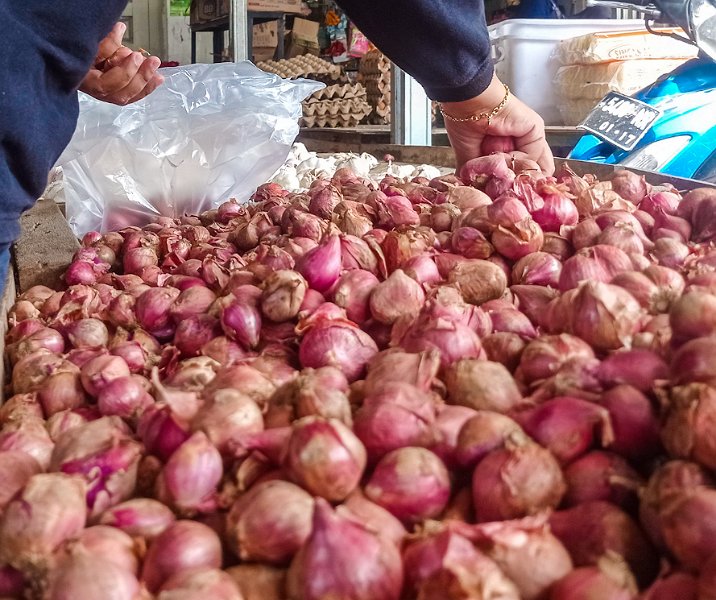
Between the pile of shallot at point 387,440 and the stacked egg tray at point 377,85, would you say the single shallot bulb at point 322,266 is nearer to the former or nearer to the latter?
the pile of shallot at point 387,440

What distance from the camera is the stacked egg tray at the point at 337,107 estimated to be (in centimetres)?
489

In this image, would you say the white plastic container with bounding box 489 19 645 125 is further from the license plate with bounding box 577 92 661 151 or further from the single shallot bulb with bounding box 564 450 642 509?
the single shallot bulb with bounding box 564 450 642 509

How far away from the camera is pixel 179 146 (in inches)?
79.3

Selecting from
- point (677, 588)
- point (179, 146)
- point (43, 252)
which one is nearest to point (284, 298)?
point (677, 588)

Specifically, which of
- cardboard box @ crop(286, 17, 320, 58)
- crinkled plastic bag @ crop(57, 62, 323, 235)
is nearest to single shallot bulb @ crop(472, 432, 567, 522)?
crinkled plastic bag @ crop(57, 62, 323, 235)

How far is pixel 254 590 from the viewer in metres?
0.45

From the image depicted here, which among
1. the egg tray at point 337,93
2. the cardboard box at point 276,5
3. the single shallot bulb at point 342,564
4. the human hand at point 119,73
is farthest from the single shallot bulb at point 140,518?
the cardboard box at point 276,5

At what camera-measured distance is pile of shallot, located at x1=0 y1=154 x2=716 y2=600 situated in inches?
16.8

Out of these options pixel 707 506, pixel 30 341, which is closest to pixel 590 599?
pixel 707 506

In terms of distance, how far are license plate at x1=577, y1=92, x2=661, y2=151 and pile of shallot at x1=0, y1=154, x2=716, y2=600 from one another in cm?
144

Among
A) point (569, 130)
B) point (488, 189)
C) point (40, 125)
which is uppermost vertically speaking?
point (40, 125)

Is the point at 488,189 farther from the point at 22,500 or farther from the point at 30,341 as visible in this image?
the point at 22,500

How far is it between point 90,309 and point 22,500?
580mm

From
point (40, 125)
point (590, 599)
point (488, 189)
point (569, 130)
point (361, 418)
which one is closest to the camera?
point (590, 599)
